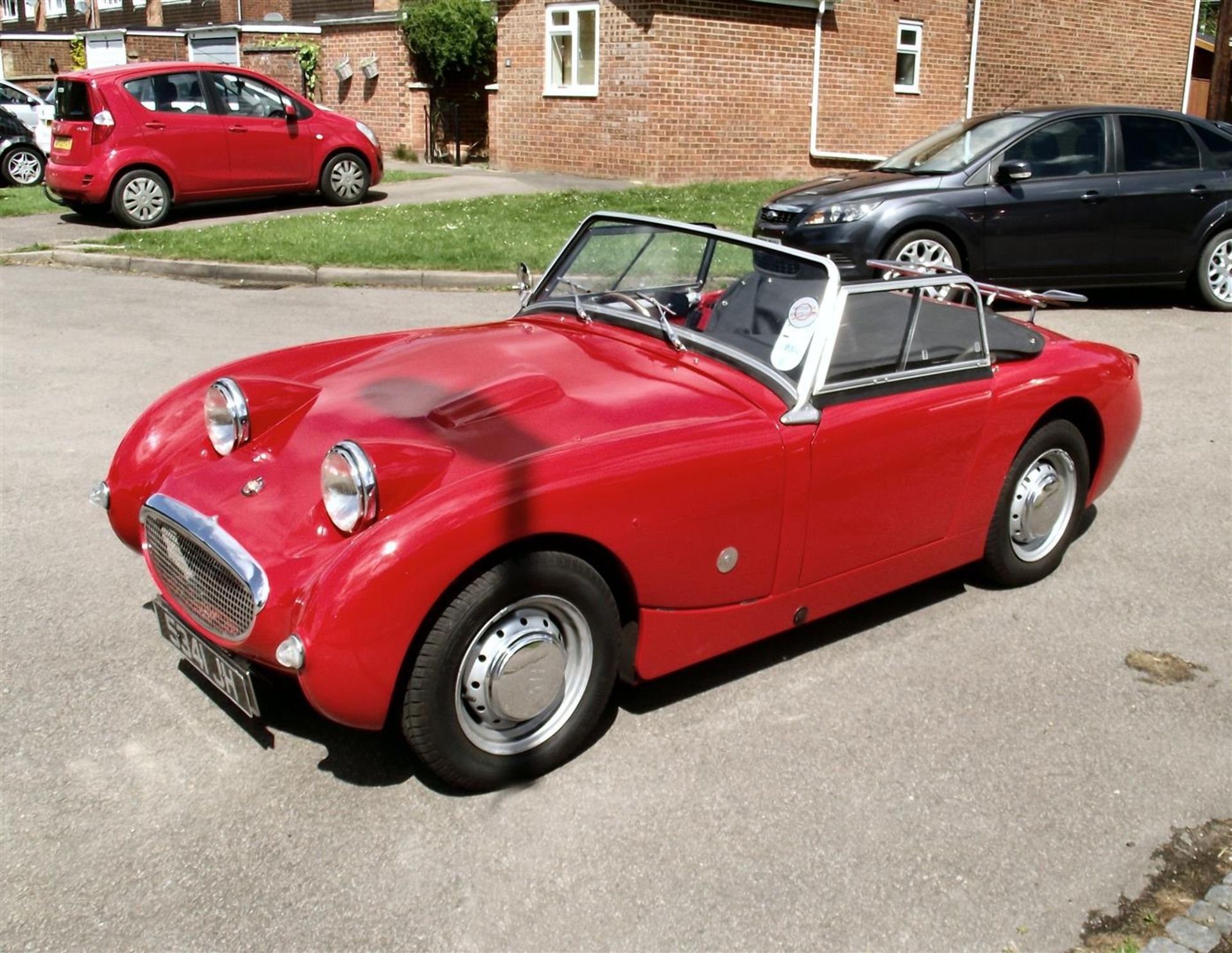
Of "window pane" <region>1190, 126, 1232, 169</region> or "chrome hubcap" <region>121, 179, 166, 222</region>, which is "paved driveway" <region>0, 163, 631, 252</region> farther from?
"window pane" <region>1190, 126, 1232, 169</region>

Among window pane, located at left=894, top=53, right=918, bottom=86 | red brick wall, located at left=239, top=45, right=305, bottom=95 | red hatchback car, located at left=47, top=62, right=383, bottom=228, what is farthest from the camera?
red brick wall, located at left=239, top=45, right=305, bottom=95

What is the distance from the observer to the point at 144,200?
45.5 ft

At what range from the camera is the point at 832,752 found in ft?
12.2

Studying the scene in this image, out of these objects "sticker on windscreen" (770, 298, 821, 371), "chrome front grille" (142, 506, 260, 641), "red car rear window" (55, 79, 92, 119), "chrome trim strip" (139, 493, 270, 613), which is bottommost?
"chrome front grille" (142, 506, 260, 641)

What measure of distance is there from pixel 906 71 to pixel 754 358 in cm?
1928

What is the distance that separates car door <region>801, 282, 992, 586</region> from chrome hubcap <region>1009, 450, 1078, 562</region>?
0.47m

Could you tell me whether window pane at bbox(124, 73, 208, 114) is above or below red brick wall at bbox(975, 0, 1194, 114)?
below

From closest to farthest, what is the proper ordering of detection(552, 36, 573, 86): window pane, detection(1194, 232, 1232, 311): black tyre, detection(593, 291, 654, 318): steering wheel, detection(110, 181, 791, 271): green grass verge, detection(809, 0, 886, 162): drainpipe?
1. detection(593, 291, 654, 318): steering wheel
2. detection(1194, 232, 1232, 311): black tyre
3. detection(110, 181, 791, 271): green grass verge
4. detection(552, 36, 573, 86): window pane
5. detection(809, 0, 886, 162): drainpipe

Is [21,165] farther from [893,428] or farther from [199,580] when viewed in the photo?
[893,428]

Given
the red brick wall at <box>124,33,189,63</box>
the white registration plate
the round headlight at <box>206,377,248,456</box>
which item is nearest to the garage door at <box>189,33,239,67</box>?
the red brick wall at <box>124,33,189,63</box>

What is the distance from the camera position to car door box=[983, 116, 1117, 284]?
10.1m

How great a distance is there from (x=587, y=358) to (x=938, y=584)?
1.83 meters

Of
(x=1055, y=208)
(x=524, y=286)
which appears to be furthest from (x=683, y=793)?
(x=1055, y=208)

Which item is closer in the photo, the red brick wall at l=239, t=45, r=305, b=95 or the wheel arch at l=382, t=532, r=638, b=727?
the wheel arch at l=382, t=532, r=638, b=727
